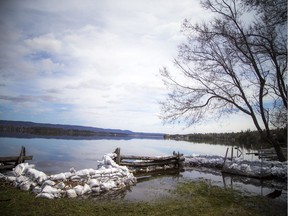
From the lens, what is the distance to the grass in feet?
21.7

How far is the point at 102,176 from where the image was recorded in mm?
10586

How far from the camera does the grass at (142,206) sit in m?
6.62

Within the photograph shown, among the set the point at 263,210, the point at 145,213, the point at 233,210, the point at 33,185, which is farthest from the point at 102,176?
the point at 263,210

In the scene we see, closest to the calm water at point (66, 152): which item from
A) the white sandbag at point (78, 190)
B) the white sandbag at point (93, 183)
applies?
the white sandbag at point (93, 183)

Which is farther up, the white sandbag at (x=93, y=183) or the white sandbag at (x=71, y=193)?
the white sandbag at (x=93, y=183)

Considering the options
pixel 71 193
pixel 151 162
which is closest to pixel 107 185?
pixel 71 193

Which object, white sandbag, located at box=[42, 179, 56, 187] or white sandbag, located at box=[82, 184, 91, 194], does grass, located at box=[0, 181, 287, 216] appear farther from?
white sandbag, located at box=[82, 184, 91, 194]

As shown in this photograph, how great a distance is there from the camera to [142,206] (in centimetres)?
753

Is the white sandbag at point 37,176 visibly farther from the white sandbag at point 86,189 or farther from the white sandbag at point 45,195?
the white sandbag at point 86,189

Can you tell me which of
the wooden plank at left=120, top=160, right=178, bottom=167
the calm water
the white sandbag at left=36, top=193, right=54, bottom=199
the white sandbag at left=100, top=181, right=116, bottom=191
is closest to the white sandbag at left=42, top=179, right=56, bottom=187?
the white sandbag at left=36, top=193, right=54, bottom=199

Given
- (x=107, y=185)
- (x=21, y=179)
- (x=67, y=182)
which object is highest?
(x=21, y=179)

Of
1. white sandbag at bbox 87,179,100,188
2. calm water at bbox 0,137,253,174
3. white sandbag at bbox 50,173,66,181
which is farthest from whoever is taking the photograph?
calm water at bbox 0,137,253,174

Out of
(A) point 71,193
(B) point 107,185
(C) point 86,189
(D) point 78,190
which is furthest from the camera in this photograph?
(B) point 107,185

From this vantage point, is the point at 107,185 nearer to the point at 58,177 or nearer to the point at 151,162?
the point at 58,177
